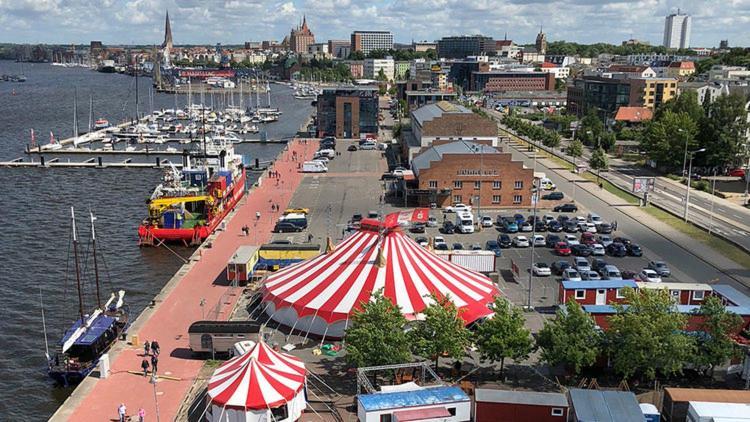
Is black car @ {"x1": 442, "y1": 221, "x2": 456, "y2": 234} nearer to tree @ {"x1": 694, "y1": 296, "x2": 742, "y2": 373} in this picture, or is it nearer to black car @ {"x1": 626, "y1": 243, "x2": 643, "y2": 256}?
black car @ {"x1": 626, "y1": 243, "x2": 643, "y2": 256}

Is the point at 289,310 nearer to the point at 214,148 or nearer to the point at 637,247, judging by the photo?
the point at 637,247

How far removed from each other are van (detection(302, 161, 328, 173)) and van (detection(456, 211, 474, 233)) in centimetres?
2458

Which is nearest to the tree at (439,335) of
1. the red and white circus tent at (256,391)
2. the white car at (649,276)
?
the red and white circus tent at (256,391)

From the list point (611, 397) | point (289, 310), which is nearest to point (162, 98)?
point (289, 310)

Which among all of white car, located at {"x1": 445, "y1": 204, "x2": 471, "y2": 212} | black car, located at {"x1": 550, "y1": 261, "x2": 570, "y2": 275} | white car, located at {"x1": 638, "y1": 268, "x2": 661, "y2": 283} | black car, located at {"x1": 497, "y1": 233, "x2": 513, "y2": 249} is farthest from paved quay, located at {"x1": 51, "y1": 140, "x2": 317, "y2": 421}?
white car, located at {"x1": 638, "y1": 268, "x2": 661, "y2": 283}

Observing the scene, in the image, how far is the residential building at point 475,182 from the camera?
5228 centimetres

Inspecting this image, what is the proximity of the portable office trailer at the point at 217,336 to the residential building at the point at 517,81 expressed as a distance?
151610mm

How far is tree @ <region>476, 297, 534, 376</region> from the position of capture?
22516 mm

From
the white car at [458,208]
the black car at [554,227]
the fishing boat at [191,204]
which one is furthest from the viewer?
the white car at [458,208]

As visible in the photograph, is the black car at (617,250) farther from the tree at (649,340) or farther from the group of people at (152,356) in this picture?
the group of people at (152,356)

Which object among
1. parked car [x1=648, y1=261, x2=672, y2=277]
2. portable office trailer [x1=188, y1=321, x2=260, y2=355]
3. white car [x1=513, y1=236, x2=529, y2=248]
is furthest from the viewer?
white car [x1=513, y1=236, x2=529, y2=248]

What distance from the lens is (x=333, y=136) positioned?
9344cm

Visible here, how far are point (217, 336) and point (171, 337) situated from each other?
3356 mm

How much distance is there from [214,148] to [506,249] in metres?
46.7
